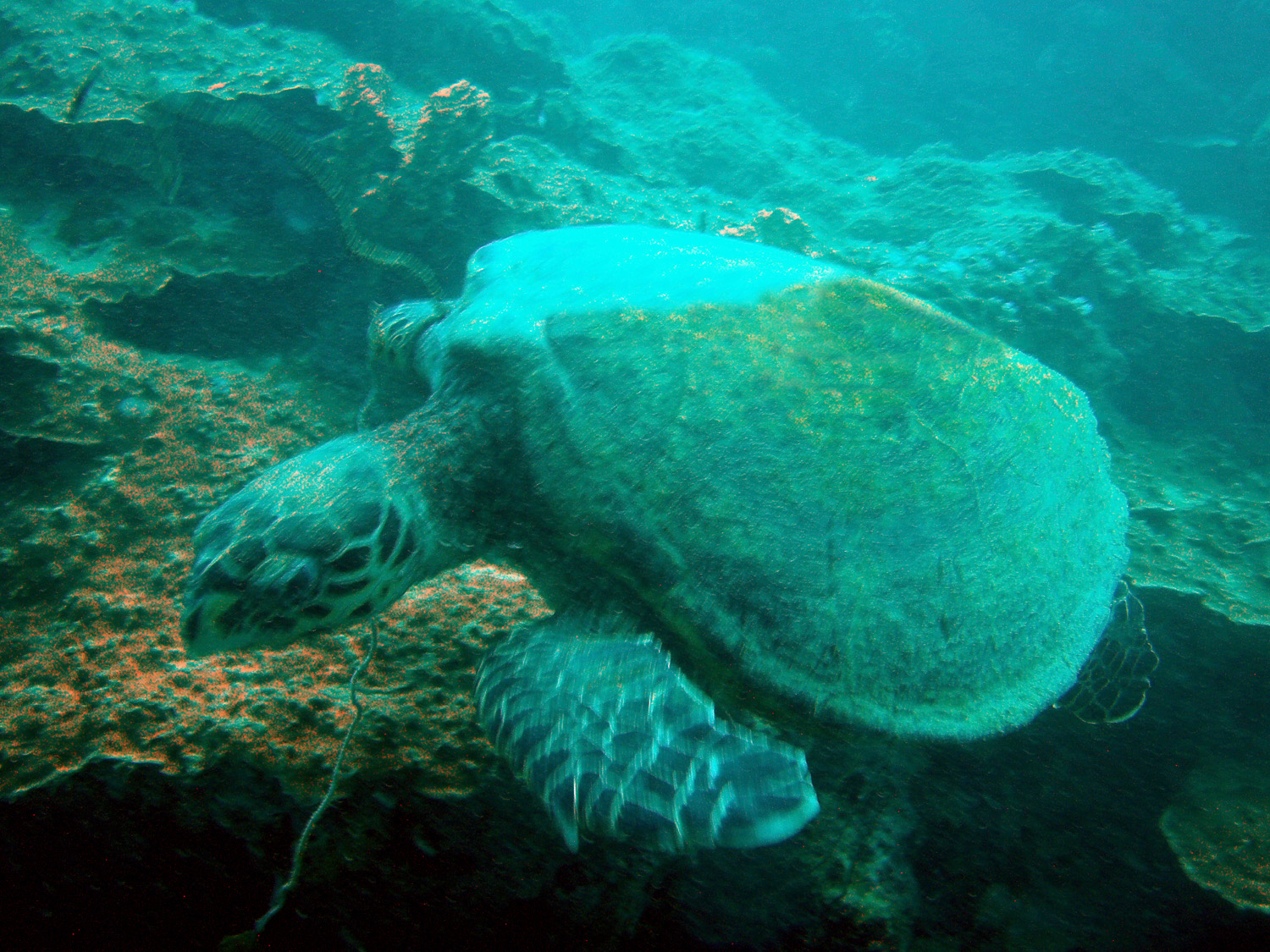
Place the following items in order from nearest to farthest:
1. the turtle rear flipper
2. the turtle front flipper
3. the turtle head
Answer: the turtle front flipper → the turtle head → the turtle rear flipper

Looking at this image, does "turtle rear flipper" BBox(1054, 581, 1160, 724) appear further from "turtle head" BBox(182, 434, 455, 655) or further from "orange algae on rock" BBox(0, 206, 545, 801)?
"turtle head" BBox(182, 434, 455, 655)

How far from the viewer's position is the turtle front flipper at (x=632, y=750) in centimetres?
104

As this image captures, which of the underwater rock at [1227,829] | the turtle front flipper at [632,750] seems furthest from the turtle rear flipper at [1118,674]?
the turtle front flipper at [632,750]

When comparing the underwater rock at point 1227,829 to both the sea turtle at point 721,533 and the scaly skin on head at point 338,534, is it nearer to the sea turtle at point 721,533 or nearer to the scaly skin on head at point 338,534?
the sea turtle at point 721,533

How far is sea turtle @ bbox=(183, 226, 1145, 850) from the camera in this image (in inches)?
41.8

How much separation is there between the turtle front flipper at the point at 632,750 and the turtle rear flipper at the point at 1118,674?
1122 mm

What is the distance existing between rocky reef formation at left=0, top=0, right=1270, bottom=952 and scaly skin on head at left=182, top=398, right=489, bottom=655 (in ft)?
0.46

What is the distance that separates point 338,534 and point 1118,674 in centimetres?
243

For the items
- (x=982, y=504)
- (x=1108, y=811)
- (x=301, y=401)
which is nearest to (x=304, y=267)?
(x=301, y=401)

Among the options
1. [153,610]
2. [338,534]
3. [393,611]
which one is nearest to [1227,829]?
[393,611]

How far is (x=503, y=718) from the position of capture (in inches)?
46.4

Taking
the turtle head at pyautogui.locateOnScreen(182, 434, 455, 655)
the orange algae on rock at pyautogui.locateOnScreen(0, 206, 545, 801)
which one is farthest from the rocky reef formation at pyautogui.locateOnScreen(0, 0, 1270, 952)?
the turtle head at pyautogui.locateOnScreen(182, 434, 455, 655)

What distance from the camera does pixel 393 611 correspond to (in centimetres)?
152

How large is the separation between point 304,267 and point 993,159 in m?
9.73
